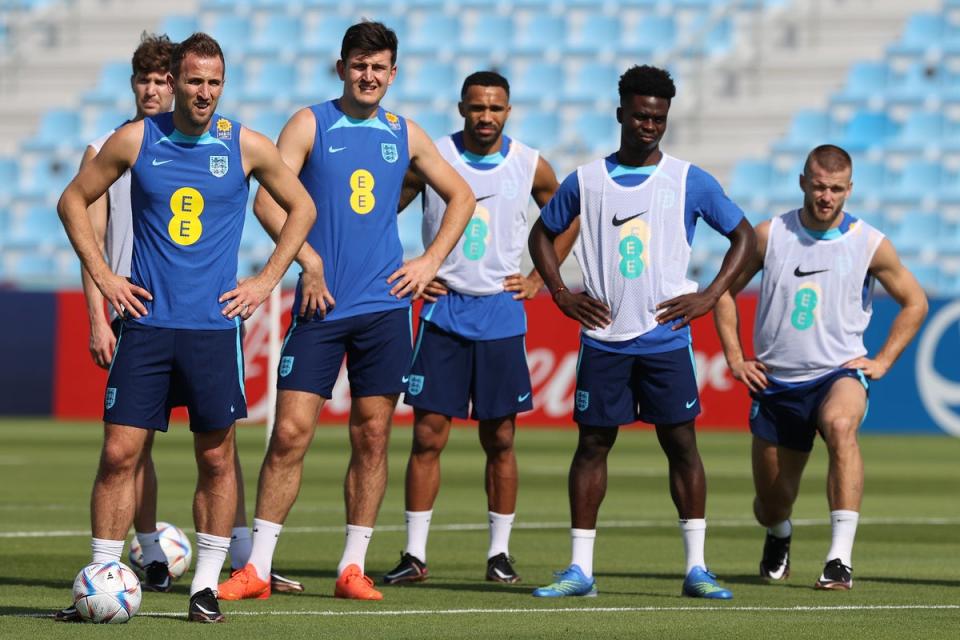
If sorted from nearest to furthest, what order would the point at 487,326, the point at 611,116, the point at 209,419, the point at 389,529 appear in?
the point at 209,419 → the point at 487,326 → the point at 389,529 → the point at 611,116

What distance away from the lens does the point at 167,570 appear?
901 cm

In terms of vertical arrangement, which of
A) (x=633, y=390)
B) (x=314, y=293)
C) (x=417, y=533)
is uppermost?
(x=314, y=293)

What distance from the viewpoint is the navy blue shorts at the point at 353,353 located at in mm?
8617

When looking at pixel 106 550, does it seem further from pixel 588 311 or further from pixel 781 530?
pixel 781 530

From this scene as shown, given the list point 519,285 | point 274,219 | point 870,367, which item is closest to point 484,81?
point 519,285

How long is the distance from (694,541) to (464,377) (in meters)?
1.68

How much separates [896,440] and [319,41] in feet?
44.9

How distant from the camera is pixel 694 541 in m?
8.84

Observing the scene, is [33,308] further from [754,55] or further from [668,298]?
[668,298]

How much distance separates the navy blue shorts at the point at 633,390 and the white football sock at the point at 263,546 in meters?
1.52

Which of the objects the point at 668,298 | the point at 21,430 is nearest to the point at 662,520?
the point at 668,298

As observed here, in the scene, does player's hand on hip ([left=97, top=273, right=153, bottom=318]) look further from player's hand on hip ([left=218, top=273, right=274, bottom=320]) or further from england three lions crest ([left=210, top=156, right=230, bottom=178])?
england three lions crest ([left=210, top=156, right=230, bottom=178])

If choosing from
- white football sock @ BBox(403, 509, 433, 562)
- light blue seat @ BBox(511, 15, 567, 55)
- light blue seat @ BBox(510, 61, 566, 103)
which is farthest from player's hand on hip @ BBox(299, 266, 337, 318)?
light blue seat @ BBox(511, 15, 567, 55)

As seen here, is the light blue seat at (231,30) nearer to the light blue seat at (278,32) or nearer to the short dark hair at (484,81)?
the light blue seat at (278,32)
